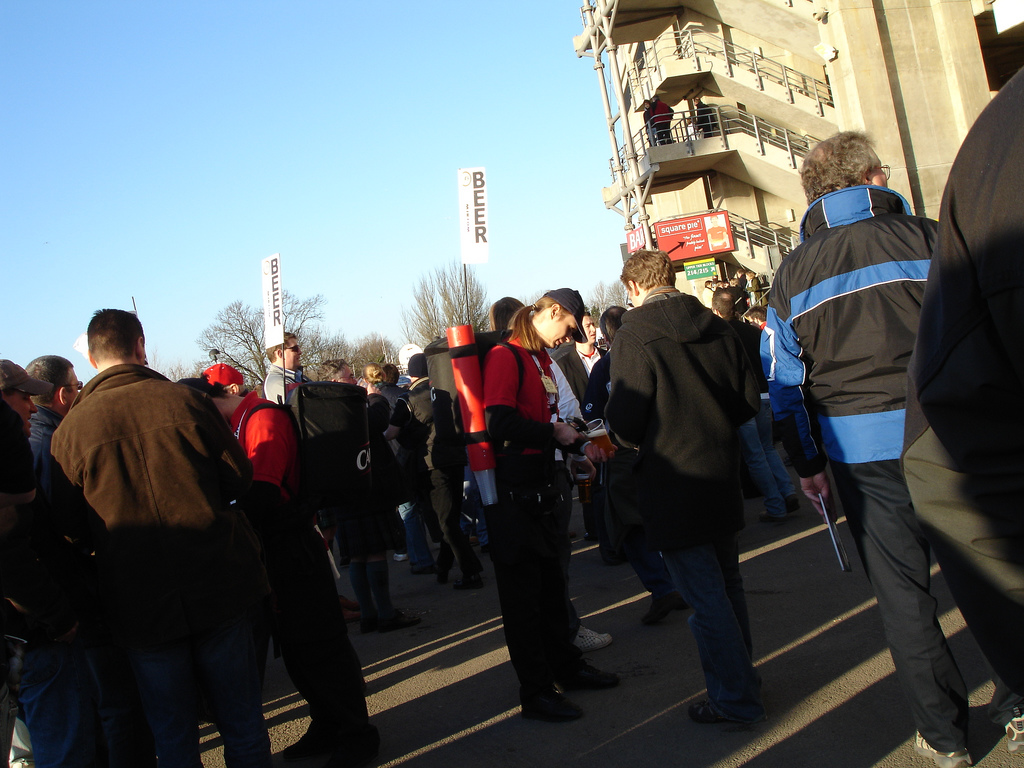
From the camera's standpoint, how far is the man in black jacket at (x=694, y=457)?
3.55 metres

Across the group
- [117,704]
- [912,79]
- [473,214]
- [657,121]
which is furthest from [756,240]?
[117,704]

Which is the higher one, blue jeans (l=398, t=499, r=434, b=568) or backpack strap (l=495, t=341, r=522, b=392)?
backpack strap (l=495, t=341, r=522, b=392)

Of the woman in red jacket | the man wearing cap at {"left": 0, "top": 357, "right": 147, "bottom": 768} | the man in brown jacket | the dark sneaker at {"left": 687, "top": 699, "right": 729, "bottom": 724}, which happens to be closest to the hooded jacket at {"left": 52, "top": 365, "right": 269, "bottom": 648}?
the man in brown jacket

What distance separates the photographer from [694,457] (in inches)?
142

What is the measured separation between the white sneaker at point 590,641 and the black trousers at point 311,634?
1527 millimetres

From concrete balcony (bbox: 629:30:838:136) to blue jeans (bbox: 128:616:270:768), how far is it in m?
19.8

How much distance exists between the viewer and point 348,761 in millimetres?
3762

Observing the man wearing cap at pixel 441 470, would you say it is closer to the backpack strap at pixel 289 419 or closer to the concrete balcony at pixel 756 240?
the backpack strap at pixel 289 419

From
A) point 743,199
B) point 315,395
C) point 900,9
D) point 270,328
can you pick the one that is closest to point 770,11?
point 900,9

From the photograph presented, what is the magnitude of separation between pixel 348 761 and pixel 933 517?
3.17 m

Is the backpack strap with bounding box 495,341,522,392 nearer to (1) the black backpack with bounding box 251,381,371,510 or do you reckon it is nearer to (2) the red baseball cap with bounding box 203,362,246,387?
(1) the black backpack with bounding box 251,381,371,510

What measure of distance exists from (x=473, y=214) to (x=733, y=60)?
17.2 m

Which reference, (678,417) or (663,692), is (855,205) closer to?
(678,417)

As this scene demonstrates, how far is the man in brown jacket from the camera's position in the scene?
2.90 m
